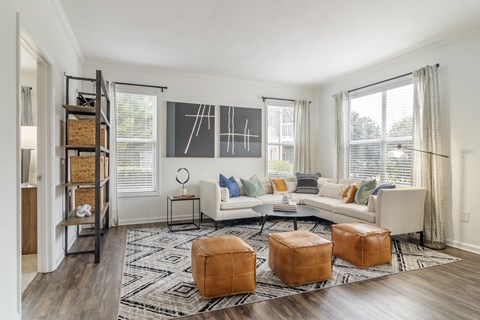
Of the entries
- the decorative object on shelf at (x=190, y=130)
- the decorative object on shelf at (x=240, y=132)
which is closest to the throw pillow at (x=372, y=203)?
the decorative object on shelf at (x=240, y=132)

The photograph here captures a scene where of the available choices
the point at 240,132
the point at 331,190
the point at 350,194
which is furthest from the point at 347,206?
the point at 240,132

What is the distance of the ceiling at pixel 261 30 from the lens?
3008 mm

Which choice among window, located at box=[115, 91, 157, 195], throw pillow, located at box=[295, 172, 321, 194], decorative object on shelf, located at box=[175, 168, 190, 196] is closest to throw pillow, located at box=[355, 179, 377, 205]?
throw pillow, located at box=[295, 172, 321, 194]

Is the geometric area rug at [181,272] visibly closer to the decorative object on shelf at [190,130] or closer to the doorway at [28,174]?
the doorway at [28,174]

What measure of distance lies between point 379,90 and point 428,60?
87cm

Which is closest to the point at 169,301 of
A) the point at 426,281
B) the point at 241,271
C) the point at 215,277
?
the point at 215,277

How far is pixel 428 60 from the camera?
4102mm

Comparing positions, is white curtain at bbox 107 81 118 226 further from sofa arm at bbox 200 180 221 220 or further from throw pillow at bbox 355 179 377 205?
throw pillow at bbox 355 179 377 205

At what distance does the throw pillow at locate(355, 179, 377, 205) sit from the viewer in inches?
170

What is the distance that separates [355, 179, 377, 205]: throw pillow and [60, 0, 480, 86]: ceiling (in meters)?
1.98

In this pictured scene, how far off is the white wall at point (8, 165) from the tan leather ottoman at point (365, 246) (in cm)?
296

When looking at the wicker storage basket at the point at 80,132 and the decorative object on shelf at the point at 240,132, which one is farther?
the decorative object on shelf at the point at 240,132

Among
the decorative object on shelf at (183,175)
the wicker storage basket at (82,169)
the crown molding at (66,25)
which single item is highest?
the crown molding at (66,25)

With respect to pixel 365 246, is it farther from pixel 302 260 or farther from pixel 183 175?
pixel 183 175
